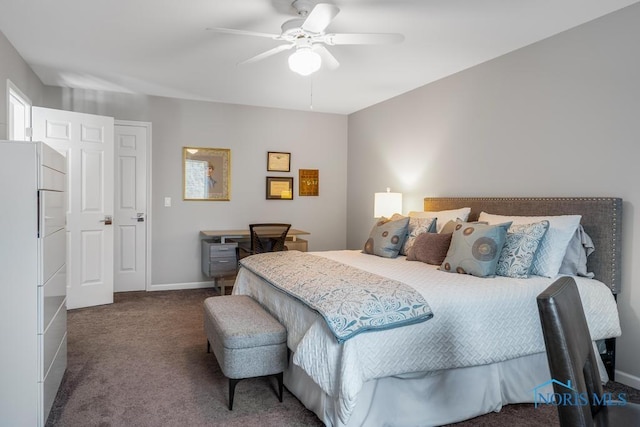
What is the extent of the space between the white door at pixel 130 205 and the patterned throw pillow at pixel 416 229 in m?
3.31

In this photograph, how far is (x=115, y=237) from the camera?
→ 17.1 ft

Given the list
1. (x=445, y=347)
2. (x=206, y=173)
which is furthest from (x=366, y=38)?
(x=206, y=173)

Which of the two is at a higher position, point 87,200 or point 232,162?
point 232,162

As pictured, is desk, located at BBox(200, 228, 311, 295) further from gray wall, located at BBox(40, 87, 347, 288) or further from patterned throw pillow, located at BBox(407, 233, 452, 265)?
patterned throw pillow, located at BBox(407, 233, 452, 265)

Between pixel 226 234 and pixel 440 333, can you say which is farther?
pixel 226 234

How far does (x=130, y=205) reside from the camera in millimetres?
5281

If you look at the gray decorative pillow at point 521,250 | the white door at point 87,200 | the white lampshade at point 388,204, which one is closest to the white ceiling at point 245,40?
the white door at point 87,200

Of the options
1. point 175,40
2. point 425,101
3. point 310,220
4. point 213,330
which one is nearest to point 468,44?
point 425,101

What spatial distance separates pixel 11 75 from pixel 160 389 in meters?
2.94

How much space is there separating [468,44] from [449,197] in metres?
1.47

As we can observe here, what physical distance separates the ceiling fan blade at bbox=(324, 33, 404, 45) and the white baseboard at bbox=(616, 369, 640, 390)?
2621 mm

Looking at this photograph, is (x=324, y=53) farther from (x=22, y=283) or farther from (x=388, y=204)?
(x=22, y=283)

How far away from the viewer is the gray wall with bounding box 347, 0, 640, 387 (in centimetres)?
276

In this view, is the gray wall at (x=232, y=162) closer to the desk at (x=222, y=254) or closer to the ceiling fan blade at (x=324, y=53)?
the desk at (x=222, y=254)
